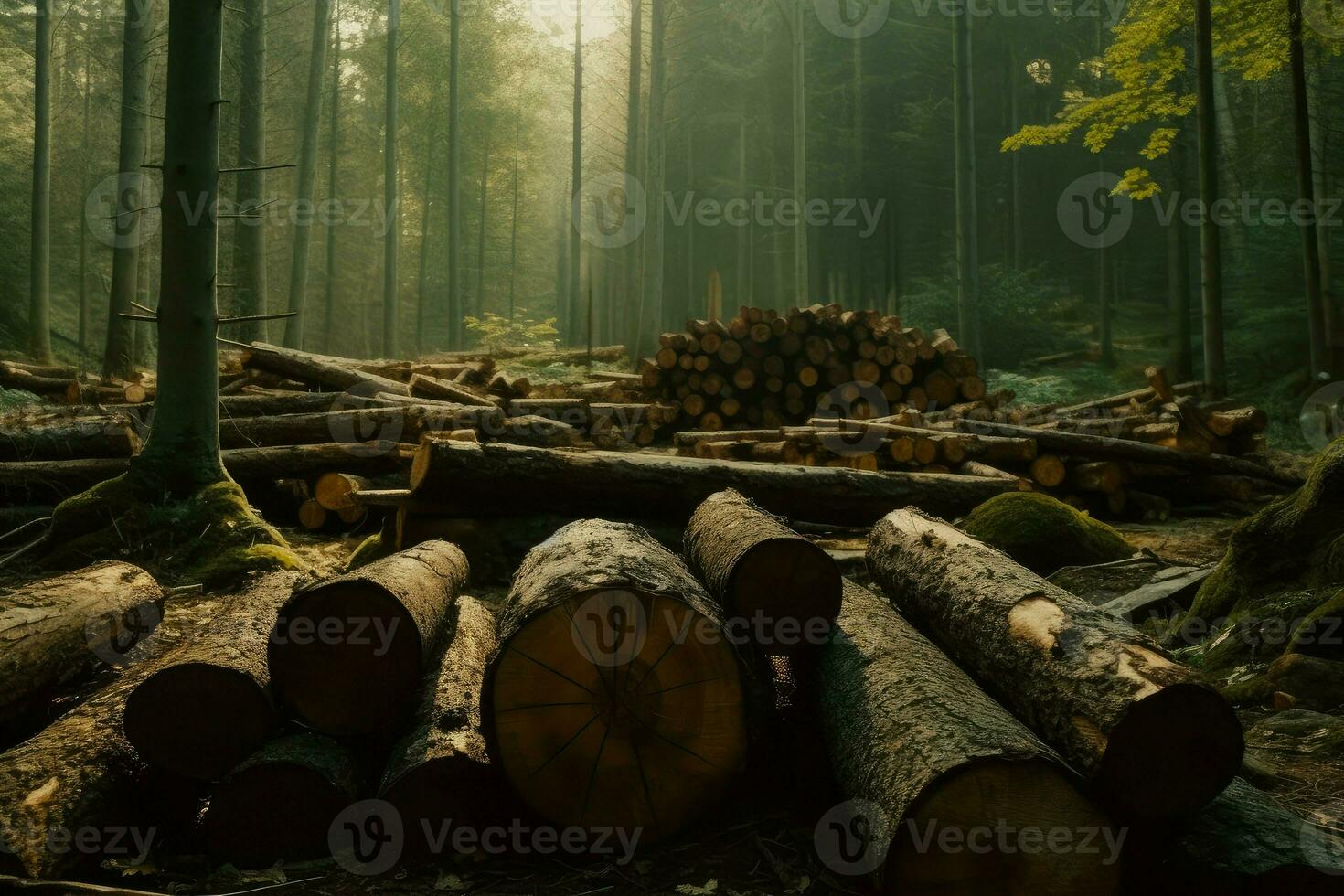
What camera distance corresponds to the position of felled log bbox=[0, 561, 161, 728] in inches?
134

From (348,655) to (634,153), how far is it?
90.8 ft

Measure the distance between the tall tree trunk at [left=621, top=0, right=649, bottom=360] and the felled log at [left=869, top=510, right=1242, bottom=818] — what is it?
66.2ft

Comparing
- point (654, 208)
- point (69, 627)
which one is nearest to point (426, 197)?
point (654, 208)

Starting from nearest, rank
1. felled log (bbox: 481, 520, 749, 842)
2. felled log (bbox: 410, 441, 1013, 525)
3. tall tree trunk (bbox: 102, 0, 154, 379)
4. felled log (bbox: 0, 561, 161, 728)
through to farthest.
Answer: felled log (bbox: 481, 520, 749, 842) → felled log (bbox: 0, 561, 161, 728) → felled log (bbox: 410, 441, 1013, 525) → tall tree trunk (bbox: 102, 0, 154, 379)

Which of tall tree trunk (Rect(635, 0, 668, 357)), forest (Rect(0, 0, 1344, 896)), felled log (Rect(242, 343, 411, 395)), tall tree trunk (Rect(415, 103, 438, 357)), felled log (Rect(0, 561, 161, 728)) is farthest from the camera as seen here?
tall tree trunk (Rect(415, 103, 438, 357))

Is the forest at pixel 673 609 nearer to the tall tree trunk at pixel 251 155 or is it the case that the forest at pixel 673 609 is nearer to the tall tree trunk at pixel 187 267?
the tall tree trunk at pixel 187 267

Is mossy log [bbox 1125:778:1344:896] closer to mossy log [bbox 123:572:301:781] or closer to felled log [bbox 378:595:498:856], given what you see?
felled log [bbox 378:595:498:856]

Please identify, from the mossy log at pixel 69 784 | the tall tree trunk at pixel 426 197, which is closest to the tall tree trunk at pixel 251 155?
the tall tree trunk at pixel 426 197

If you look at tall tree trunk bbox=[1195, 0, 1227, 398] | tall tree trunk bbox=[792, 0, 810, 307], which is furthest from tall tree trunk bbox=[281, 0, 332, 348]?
tall tree trunk bbox=[1195, 0, 1227, 398]

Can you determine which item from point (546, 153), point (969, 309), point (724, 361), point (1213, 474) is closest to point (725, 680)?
point (1213, 474)

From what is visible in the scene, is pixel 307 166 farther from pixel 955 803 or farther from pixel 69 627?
pixel 955 803

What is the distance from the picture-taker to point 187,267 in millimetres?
6164

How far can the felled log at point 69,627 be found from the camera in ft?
11.1

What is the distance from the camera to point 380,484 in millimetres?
8156
